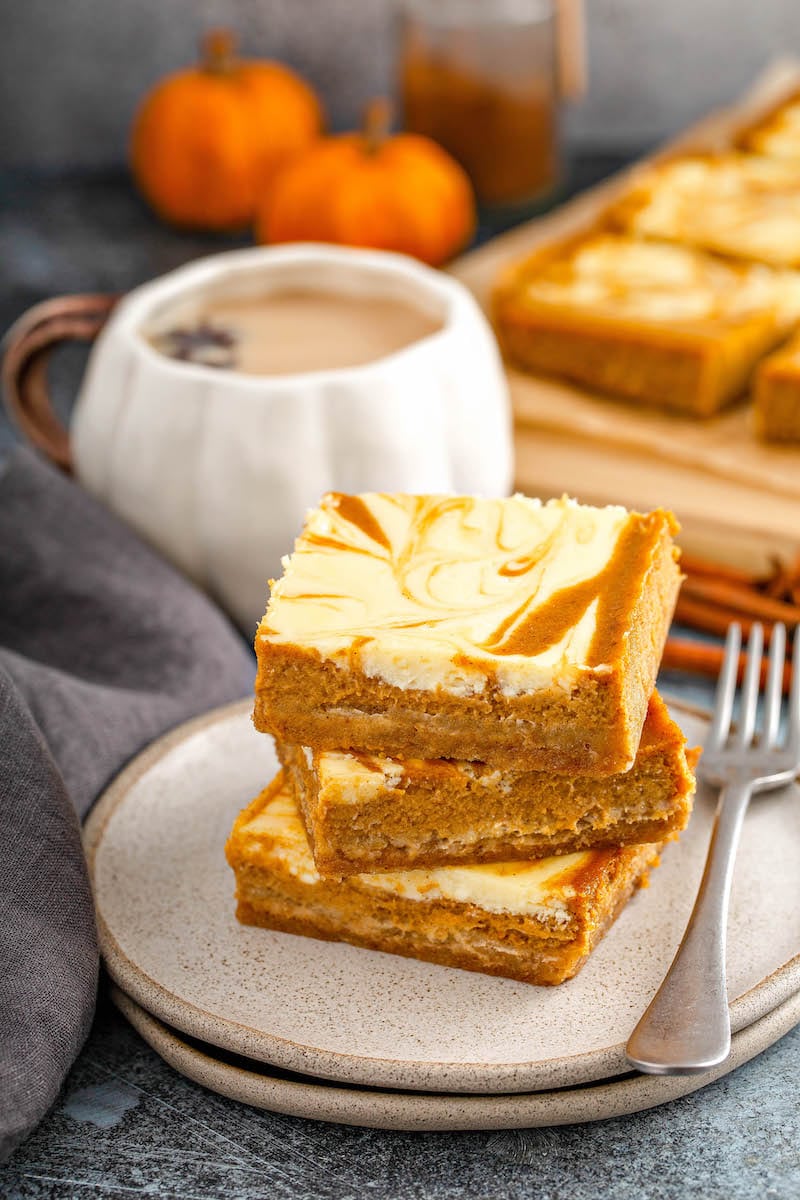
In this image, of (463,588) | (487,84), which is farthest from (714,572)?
(487,84)

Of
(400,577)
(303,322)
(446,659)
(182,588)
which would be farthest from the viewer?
(303,322)

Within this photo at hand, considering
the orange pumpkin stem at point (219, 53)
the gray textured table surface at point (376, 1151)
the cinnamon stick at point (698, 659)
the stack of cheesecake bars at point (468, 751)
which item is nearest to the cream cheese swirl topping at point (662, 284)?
the cinnamon stick at point (698, 659)

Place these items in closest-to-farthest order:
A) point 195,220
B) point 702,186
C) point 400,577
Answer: point 400,577, point 702,186, point 195,220

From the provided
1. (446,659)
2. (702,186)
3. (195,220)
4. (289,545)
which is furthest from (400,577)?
(195,220)

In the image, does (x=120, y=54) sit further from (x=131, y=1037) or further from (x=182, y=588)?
(x=131, y=1037)

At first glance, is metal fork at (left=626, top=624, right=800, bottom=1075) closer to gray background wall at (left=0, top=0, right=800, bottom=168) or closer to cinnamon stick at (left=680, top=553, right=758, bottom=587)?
cinnamon stick at (left=680, top=553, right=758, bottom=587)

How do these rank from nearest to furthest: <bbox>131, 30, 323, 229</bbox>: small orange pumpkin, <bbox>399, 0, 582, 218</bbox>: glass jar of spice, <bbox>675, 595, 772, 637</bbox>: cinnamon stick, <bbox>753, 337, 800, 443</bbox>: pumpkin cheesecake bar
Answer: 1. <bbox>675, 595, 772, 637</bbox>: cinnamon stick
2. <bbox>753, 337, 800, 443</bbox>: pumpkin cheesecake bar
3. <bbox>399, 0, 582, 218</bbox>: glass jar of spice
4. <bbox>131, 30, 323, 229</bbox>: small orange pumpkin

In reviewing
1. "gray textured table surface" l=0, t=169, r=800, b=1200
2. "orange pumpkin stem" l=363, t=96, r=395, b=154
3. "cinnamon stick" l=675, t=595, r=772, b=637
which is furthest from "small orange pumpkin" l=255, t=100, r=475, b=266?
"gray textured table surface" l=0, t=169, r=800, b=1200
